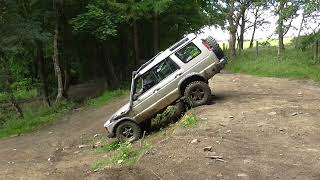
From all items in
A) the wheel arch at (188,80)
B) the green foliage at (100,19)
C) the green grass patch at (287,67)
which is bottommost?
the green grass patch at (287,67)

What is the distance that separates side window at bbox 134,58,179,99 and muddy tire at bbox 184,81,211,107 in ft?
2.48

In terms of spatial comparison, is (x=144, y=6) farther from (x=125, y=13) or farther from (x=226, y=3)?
(x=226, y=3)

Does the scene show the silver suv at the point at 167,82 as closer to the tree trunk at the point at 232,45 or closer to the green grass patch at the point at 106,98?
the green grass patch at the point at 106,98

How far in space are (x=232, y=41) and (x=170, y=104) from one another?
87.7ft

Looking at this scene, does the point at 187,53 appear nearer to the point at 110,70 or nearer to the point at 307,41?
the point at 307,41

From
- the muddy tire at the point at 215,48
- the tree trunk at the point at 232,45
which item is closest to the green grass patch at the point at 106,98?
the muddy tire at the point at 215,48

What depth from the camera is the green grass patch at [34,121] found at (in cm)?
2059

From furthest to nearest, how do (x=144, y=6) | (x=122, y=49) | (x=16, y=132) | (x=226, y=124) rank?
(x=122, y=49) → (x=144, y=6) → (x=16, y=132) → (x=226, y=124)

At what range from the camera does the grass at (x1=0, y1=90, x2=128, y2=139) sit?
20766mm

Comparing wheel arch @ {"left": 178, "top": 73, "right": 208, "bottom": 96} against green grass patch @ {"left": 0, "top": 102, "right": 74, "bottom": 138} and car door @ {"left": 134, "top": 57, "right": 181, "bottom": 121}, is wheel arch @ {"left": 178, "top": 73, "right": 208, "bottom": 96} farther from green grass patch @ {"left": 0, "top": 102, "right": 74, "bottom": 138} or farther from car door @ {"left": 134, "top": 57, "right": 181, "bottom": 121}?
green grass patch @ {"left": 0, "top": 102, "right": 74, "bottom": 138}

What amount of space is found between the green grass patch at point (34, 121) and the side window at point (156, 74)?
741cm

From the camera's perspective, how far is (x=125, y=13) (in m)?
27.0

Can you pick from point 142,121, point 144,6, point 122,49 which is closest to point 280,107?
point 142,121

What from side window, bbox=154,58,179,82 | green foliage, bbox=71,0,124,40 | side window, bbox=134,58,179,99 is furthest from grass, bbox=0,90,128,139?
side window, bbox=154,58,179,82
